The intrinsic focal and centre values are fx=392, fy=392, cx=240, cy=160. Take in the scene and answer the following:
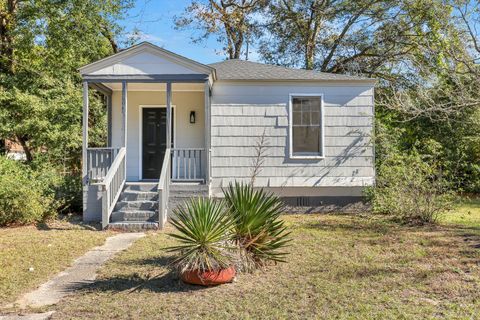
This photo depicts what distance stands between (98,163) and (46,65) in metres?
7.02

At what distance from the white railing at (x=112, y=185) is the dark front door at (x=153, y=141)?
1.62m

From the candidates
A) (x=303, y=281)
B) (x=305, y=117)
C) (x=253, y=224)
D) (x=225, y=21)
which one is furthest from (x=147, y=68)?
(x=225, y=21)

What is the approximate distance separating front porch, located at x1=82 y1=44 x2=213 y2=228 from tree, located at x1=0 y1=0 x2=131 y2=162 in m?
2.93

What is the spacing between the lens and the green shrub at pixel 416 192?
26.1 feet

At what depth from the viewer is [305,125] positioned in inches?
404

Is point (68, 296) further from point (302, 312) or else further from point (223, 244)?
point (302, 312)

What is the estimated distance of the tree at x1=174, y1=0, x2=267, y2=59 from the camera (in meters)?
20.5

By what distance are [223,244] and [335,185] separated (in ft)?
20.5

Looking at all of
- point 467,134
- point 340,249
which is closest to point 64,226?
point 340,249

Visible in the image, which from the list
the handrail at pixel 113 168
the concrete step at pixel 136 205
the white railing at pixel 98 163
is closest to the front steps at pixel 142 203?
the concrete step at pixel 136 205

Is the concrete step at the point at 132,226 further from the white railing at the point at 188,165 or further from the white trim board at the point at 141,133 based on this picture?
the white trim board at the point at 141,133

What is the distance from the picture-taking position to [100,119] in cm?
1450

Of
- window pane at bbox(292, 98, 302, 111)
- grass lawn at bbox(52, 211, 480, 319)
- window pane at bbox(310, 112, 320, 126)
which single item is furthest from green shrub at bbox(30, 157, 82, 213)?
window pane at bbox(310, 112, 320, 126)

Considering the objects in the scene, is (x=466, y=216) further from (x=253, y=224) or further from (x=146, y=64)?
(x=146, y=64)
